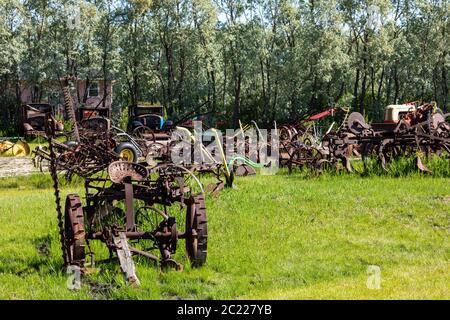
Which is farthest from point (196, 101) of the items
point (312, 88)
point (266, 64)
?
point (312, 88)

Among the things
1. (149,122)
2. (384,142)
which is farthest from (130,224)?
(149,122)

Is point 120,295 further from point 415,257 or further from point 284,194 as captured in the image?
point 284,194

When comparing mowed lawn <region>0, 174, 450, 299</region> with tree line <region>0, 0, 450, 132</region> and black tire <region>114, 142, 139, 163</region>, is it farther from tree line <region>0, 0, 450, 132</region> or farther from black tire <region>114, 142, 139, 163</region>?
tree line <region>0, 0, 450, 132</region>

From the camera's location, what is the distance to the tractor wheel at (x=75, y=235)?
5797mm

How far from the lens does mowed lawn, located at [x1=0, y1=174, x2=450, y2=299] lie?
18.0 ft

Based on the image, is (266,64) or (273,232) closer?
(273,232)

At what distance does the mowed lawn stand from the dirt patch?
6042mm

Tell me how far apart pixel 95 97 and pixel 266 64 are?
523 inches

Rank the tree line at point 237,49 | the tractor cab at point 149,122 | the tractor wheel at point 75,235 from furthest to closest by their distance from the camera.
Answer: the tree line at point 237,49 < the tractor cab at point 149,122 < the tractor wheel at point 75,235

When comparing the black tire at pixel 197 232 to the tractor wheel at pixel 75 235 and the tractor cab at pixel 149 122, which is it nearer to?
the tractor wheel at pixel 75 235

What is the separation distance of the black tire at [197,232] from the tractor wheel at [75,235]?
113cm

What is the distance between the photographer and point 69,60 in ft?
127

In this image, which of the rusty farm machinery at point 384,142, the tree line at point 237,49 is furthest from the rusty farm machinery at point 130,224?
the tree line at point 237,49

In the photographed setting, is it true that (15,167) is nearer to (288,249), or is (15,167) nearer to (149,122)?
(149,122)
